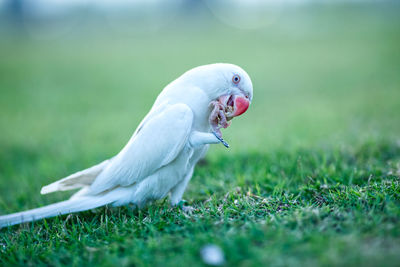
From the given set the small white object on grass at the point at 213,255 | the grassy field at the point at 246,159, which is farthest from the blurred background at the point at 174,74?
the small white object on grass at the point at 213,255

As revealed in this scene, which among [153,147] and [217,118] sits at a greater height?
[217,118]

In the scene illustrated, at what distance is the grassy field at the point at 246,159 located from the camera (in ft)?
7.25

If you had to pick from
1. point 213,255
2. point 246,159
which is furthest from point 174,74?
point 213,255

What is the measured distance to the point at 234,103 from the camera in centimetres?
304

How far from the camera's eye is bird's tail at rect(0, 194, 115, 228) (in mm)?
3033

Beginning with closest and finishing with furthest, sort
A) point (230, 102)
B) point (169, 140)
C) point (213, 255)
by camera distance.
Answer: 1. point (213, 255)
2. point (169, 140)
3. point (230, 102)

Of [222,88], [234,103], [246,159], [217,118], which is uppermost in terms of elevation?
[222,88]

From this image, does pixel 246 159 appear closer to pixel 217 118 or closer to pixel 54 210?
pixel 217 118

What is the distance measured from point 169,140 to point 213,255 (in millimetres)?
1143

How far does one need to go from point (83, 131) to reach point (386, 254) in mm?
6719

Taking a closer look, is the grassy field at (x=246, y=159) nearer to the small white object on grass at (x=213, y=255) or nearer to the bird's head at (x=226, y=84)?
the small white object on grass at (x=213, y=255)

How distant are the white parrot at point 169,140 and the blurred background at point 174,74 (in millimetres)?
1402

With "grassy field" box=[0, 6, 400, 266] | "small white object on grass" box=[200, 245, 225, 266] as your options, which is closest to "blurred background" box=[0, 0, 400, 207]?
"grassy field" box=[0, 6, 400, 266]

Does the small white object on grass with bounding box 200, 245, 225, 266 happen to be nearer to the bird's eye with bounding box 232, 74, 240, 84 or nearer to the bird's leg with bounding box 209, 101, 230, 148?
the bird's leg with bounding box 209, 101, 230, 148
